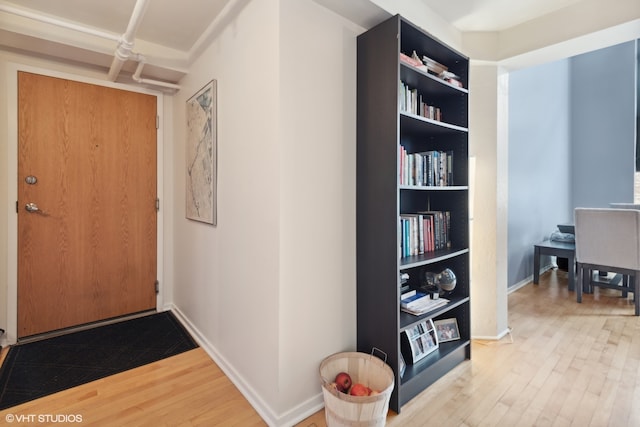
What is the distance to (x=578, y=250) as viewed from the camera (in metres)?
3.24

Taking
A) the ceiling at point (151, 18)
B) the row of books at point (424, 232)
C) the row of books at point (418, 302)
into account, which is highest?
the ceiling at point (151, 18)

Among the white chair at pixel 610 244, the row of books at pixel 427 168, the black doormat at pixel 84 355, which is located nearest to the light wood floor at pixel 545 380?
the white chair at pixel 610 244

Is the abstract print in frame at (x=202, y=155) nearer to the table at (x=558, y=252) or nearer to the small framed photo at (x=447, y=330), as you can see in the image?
the small framed photo at (x=447, y=330)

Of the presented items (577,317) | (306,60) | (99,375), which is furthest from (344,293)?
(577,317)

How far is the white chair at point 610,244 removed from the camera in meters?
2.89

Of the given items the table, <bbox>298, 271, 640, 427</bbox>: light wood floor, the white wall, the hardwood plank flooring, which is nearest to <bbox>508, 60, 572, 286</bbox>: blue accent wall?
the table

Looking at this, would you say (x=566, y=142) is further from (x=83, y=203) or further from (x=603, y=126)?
(x=83, y=203)

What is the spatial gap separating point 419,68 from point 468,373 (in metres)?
1.84

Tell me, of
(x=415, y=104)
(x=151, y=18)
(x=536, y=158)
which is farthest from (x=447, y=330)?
(x=536, y=158)

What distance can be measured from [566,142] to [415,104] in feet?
15.5

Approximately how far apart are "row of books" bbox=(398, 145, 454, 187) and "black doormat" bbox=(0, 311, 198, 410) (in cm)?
192

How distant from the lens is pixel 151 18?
2.04m

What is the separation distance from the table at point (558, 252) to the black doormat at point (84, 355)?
391 cm

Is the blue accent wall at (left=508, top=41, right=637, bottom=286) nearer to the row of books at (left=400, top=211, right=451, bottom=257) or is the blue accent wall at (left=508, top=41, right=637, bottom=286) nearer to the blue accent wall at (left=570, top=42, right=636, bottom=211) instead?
the blue accent wall at (left=570, top=42, right=636, bottom=211)
